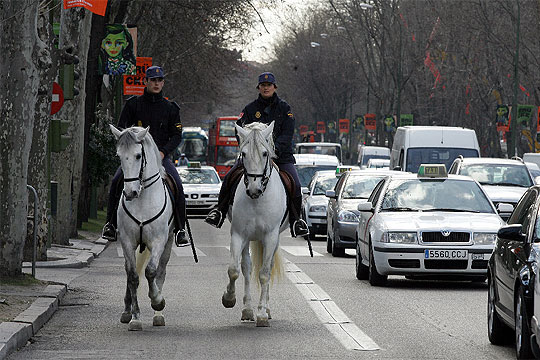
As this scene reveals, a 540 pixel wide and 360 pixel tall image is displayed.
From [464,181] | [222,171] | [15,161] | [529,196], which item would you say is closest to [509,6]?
[222,171]

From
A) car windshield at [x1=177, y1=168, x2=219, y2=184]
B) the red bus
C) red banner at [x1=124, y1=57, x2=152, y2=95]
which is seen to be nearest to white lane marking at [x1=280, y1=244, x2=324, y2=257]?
car windshield at [x1=177, y1=168, x2=219, y2=184]

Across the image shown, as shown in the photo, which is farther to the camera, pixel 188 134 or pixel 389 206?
pixel 188 134

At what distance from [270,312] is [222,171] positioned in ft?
213

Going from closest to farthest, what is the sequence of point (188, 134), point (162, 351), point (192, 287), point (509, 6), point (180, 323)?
point (162, 351)
point (180, 323)
point (192, 287)
point (509, 6)
point (188, 134)

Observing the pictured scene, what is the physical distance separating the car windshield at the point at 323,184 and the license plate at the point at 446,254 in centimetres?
1453

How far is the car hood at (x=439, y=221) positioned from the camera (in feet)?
55.6

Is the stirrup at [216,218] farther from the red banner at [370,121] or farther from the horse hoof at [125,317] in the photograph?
the red banner at [370,121]

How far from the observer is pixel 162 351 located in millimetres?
10695

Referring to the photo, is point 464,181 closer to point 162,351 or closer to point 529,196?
point 529,196

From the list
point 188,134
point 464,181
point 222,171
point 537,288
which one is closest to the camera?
point 537,288

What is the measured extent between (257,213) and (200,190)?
2897 cm

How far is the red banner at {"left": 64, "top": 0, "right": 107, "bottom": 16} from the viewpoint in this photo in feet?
67.2

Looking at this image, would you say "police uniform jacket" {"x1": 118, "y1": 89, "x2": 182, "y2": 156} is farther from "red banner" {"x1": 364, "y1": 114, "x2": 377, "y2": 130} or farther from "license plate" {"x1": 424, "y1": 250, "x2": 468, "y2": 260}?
"red banner" {"x1": 364, "y1": 114, "x2": 377, "y2": 130}

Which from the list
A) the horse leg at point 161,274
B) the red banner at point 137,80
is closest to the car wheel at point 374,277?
the horse leg at point 161,274
